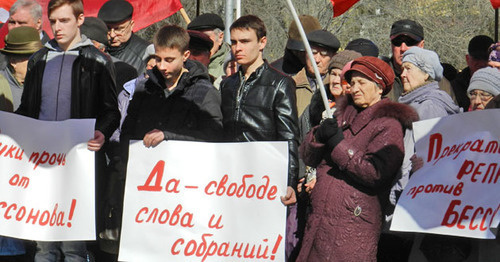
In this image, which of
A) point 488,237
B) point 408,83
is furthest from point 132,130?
point 488,237

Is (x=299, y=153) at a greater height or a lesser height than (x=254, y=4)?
greater

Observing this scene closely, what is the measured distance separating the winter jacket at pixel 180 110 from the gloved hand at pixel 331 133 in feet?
3.20

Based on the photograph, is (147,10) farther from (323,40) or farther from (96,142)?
(96,142)

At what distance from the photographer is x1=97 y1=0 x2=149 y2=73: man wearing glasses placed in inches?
334

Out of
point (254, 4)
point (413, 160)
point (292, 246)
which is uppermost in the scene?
point (413, 160)

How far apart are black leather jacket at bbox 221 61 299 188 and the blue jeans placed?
1286 mm

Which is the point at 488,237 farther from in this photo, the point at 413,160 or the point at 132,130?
the point at 132,130

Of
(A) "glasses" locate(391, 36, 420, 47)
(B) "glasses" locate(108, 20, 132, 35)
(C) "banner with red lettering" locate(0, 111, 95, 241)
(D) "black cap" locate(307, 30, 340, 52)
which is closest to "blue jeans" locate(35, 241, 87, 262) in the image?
(C) "banner with red lettering" locate(0, 111, 95, 241)

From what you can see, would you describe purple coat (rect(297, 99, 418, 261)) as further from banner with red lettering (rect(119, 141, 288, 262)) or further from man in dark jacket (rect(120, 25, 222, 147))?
man in dark jacket (rect(120, 25, 222, 147))

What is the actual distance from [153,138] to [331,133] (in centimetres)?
124

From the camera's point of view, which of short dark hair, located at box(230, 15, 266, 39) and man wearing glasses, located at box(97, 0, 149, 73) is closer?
short dark hair, located at box(230, 15, 266, 39)

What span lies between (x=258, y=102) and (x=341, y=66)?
2.98 ft

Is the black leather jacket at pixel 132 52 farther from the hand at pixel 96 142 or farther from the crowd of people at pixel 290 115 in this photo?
the hand at pixel 96 142

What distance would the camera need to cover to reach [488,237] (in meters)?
5.08
